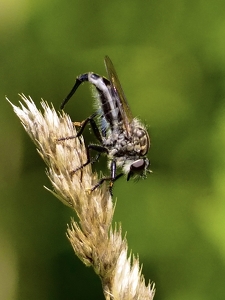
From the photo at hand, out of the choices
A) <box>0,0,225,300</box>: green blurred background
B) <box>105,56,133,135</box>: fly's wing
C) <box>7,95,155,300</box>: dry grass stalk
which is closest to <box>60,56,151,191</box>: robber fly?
<box>105,56,133,135</box>: fly's wing

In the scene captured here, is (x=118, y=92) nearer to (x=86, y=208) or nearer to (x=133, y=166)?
(x=133, y=166)

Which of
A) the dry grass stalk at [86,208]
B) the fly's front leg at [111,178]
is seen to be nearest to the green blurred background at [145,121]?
the fly's front leg at [111,178]

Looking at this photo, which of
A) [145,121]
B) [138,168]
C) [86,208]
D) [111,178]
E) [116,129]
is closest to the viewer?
[86,208]

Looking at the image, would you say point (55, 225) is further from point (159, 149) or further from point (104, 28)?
point (104, 28)

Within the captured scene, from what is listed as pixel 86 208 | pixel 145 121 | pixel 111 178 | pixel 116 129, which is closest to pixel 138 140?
pixel 116 129

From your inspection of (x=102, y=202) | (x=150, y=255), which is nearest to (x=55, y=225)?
(x=150, y=255)

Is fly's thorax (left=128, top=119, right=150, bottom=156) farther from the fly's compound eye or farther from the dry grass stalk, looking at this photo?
the dry grass stalk
